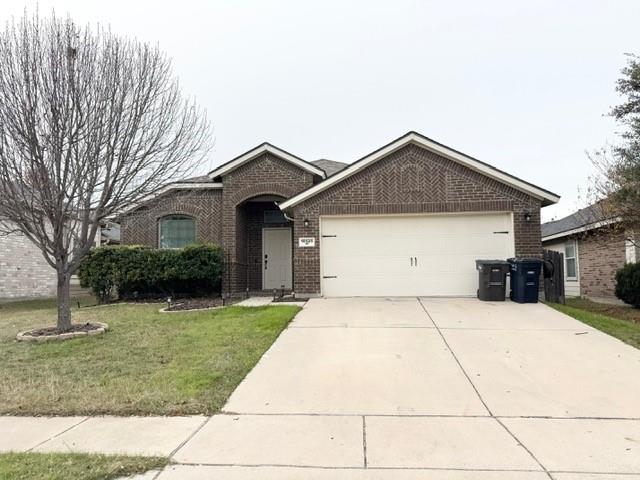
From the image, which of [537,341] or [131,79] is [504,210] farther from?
[131,79]

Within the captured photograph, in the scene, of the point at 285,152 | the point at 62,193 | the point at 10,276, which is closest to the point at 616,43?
the point at 285,152

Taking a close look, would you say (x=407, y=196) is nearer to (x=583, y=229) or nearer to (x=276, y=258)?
(x=276, y=258)

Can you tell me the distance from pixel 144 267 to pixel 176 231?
2.86 meters

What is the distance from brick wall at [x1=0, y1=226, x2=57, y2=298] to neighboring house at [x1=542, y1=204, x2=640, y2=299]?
69.5 feet

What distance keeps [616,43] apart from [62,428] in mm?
15655

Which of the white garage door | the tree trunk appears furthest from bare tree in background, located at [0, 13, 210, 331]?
the white garage door

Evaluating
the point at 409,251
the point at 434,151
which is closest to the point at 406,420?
the point at 409,251

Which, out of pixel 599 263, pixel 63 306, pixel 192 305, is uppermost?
pixel 599 263

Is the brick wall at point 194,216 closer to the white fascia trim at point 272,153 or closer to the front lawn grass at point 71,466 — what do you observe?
the white fascia trim at point 272,153

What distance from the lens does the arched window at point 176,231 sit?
16297 mm

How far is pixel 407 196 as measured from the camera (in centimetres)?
1243

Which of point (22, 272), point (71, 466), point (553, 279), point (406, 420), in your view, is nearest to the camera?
point (71, 466)

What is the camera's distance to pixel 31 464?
11.2ft

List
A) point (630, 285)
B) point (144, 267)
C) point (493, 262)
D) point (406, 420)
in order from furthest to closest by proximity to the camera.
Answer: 1. point (144, 267)
2. point (630, 285)
3. point (493, 262)
4. point (406, 420)
